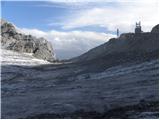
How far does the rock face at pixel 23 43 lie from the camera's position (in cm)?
5756

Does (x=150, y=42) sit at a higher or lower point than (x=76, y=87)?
higher

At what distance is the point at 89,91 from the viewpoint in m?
22.8

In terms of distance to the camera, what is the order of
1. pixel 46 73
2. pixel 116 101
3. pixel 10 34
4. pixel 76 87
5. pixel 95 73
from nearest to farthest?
pixel 116 101 < pixel 76 87 < pixel 95 73 < pixel 46 73 < pixel 10 34

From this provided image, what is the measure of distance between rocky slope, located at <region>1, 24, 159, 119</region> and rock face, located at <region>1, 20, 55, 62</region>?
20339mm

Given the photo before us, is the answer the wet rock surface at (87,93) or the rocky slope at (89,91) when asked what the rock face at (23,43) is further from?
the wet rock surface at (87,93)

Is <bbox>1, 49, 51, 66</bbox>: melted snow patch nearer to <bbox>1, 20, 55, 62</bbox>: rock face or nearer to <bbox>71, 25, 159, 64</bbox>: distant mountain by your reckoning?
<bbox>1, 20, 55, 62</bbox>: rock face

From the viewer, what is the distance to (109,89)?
2295 centimetres

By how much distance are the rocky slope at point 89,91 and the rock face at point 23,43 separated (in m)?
20.3

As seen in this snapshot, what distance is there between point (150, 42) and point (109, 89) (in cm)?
1852

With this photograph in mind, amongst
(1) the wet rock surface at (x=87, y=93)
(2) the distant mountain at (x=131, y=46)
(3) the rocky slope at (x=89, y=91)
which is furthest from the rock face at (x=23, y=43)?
(1) the wet rock surface at (x=87, y=93)

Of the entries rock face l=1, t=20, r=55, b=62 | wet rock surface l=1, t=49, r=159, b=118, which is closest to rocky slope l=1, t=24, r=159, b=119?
wet rock surface l=1, t=49, r=159, b=118

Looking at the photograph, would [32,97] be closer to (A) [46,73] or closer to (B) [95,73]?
(B) [95,73]

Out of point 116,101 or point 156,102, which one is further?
point 116,101

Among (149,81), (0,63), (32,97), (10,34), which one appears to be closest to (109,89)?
(149,81)
